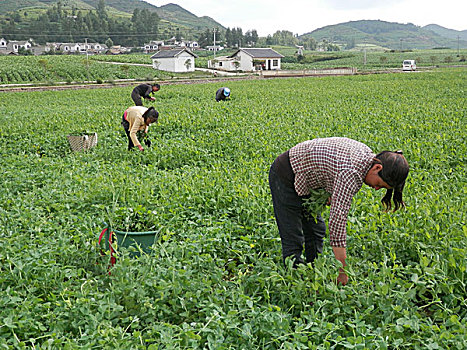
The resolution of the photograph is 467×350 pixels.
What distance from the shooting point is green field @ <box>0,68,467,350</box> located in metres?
3.10

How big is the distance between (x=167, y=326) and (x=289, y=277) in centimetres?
106

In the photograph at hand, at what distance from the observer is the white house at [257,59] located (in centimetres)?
6619

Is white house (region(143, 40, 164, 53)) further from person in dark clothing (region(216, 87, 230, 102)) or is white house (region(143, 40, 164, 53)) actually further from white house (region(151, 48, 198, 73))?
person in dark clothing (region(216, 87, 230, 102))

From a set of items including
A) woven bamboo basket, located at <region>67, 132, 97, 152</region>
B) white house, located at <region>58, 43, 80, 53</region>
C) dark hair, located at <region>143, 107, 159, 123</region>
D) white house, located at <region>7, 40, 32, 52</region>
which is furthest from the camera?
white house, located at <region>58, 43, 80, 53</region>

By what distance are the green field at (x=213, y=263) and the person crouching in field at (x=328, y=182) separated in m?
0.27

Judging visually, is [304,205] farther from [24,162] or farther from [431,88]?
[431,88]

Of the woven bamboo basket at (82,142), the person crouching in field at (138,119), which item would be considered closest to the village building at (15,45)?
the woven bamboo basket at (82,142)

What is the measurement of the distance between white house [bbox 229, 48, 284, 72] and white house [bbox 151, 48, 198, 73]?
7.72 metres

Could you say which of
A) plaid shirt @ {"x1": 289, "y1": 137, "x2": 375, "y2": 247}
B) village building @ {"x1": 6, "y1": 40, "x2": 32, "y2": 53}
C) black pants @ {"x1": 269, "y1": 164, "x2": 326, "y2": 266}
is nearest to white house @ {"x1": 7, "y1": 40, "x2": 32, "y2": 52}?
village building @ {"x1": 6, "y1": 40, "x2": 32, "y2": 53}

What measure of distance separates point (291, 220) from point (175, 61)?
6297 cm

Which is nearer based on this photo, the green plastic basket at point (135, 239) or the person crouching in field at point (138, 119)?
the green plastic basket at point (135, 239)

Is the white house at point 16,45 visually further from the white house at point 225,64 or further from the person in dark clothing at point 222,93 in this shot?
the person in dark clothing at point 222,93

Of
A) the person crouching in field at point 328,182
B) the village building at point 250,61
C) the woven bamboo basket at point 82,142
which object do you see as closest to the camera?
the person crouching in field at point 328,182

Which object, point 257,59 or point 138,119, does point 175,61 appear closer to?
point 257,59
